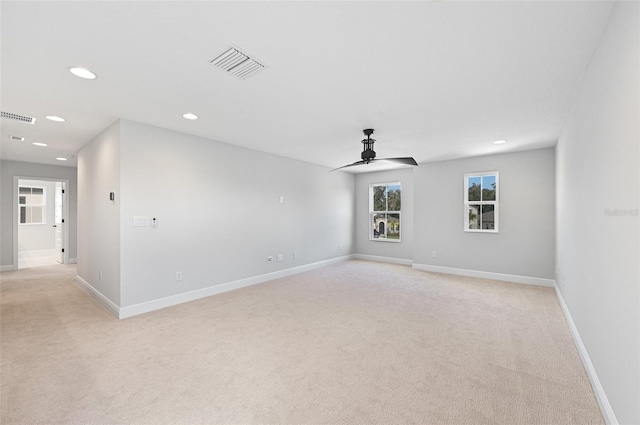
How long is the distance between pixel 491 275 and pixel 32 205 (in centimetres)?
1351

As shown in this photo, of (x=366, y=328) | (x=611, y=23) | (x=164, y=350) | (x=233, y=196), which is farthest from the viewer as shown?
(x=233, y=196)

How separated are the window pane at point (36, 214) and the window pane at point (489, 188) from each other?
13238mm

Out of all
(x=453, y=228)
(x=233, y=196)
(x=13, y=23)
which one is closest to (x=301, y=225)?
(x=233, y=196)

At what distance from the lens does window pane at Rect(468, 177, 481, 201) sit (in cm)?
586

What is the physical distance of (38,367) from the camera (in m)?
2.41

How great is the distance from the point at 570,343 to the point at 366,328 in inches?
81.8

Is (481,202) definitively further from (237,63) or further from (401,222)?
(237,63)

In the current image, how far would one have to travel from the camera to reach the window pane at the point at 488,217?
5680 millimetres

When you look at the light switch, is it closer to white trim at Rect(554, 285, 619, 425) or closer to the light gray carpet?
the light gray carpet

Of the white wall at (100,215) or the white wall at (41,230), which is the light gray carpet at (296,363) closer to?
the white wall at (100,215)

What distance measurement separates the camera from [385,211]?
306 inches

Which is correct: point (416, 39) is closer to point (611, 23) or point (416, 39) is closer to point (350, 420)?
point (611, 23)

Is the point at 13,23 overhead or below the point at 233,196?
overhead

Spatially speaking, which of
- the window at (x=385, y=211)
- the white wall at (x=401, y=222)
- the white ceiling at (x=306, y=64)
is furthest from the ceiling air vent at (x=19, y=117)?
the window at (x=385, y=211)
